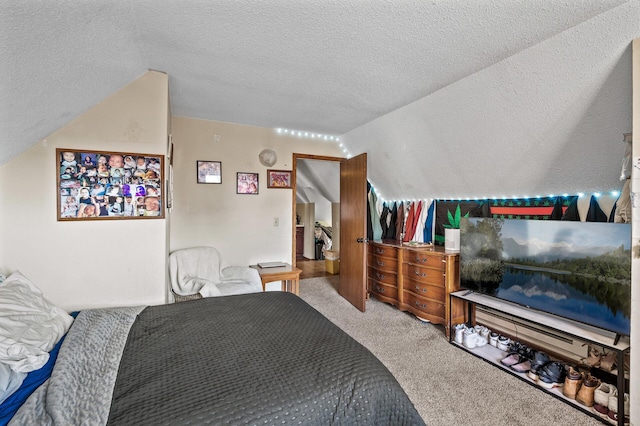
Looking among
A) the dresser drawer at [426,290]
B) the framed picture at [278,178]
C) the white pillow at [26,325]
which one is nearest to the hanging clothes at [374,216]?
the dresser drawer at [426,290]

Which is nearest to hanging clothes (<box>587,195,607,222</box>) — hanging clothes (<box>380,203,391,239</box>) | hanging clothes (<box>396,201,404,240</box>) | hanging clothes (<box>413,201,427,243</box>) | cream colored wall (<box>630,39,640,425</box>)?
cream colored wall (<box>630,39,640,425</box>)

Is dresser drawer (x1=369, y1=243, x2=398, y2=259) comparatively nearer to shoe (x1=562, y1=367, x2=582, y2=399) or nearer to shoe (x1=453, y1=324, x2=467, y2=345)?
shoe (x1=453, y1=324, x2=467, y2=345)

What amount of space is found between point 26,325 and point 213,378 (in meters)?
1.02

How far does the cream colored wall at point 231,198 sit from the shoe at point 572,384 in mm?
3074

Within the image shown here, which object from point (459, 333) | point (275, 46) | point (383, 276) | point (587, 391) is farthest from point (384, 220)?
point (275, 46)

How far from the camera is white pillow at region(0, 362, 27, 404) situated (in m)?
1.10

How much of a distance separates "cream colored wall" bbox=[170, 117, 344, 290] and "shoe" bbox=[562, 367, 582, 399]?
3.07 m

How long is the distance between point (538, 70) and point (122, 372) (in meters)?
2.86

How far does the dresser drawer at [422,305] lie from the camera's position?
3091 mm

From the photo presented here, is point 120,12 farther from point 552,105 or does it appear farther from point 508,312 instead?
point 508,312

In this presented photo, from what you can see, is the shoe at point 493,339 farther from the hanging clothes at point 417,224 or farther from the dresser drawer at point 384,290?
the hanging clothes at point 417,224

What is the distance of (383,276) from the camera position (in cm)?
389

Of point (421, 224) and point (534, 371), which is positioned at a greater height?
point (421, 224)

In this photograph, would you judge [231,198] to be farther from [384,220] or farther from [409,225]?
[409,225]
